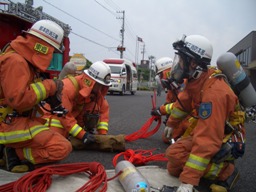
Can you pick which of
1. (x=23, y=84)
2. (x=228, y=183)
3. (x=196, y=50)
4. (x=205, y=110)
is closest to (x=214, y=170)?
(x=228, y=183)

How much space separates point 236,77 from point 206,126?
2.44ft

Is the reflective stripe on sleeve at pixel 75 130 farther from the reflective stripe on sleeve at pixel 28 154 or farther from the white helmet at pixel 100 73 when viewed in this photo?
the reflective stripe on sleeve at pixel 28 154

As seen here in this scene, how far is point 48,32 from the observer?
3.08 m

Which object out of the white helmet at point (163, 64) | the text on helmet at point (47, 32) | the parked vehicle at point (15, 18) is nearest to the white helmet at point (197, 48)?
the text on helmet at point (47, 32)

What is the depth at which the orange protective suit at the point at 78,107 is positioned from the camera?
156 inches

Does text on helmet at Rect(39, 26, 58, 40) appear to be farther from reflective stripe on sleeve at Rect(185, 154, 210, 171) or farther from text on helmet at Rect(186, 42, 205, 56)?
reflective stripe on sleeve at Rect(185, 154, 210, 171)

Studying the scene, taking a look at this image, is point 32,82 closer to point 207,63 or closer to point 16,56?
point 16,56

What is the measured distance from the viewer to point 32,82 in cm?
313

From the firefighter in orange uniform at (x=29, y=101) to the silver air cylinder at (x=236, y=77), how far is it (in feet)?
5.44

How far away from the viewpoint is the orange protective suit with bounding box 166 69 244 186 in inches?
101

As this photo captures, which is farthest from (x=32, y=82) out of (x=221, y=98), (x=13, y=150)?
(x=221, y=98)

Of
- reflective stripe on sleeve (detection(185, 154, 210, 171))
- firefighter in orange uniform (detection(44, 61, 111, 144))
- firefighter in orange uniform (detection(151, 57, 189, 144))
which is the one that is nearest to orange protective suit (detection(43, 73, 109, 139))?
firefighter in orange uniform (detection(44, 61, 111, 144))

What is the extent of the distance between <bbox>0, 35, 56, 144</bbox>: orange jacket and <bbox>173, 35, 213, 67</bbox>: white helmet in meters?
1.27

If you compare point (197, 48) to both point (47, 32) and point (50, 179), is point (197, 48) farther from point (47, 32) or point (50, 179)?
point (50, 179)
